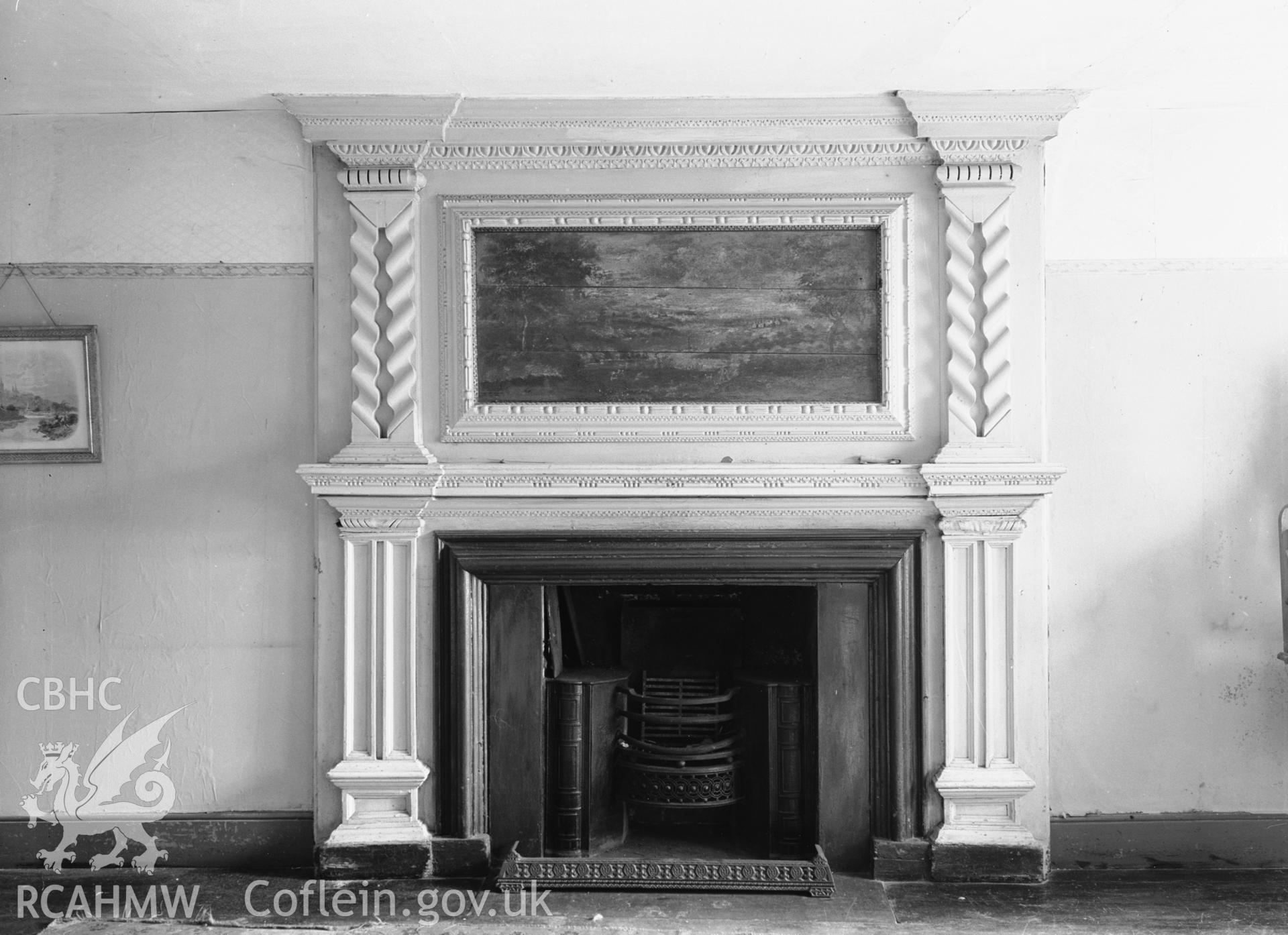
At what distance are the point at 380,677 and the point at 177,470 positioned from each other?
3.03ft

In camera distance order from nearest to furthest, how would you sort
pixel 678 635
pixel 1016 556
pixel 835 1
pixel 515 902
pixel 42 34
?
pixel 835 1 → pixel 42 34 → pixel 515 902 → pixel 1016 556 → pixel 678 635

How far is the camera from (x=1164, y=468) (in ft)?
9.80

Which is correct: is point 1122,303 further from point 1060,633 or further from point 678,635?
point 678,635

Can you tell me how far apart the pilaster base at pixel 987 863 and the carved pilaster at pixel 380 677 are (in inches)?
61.9

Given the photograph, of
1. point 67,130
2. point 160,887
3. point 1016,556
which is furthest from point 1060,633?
point 67,130

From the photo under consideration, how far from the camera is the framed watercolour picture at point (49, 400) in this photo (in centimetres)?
295

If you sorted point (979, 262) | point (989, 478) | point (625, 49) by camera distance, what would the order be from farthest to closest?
1. point (979, 262)
2. point (989, 478)
3. point (625, 49)

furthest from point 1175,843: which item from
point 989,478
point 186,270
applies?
point 186,270

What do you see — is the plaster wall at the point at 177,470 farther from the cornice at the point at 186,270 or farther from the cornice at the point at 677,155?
the cornice at the point at 677,155

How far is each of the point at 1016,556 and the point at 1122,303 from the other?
0.87 metres

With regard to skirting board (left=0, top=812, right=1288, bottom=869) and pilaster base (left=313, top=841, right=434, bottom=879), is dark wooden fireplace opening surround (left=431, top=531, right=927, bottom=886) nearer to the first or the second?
pilaster base (left=313, top=841, right=434, bottom=879)

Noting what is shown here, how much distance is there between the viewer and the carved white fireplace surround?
9.37 feet

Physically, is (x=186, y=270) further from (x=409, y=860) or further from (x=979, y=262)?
(x=979, y=262)

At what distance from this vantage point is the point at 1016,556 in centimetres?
293
